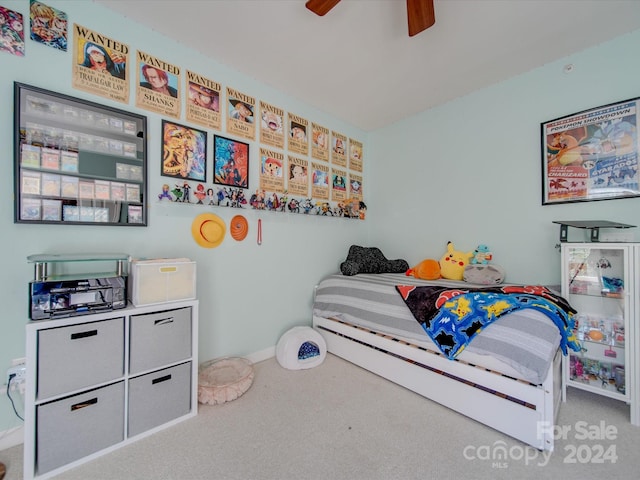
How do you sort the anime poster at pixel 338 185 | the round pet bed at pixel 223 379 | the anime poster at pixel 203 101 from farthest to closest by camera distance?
the anime poster at pixel 338 185 → the anime poster at pixel 203 101 → the round pet bed at pixel 223 379

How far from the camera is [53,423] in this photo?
1.21m

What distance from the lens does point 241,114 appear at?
2236mm

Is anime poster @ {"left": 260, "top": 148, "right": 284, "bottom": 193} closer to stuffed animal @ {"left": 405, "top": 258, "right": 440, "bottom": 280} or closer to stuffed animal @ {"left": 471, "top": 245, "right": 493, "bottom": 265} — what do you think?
stuffed animal @ {"left": 405, "top": 258, "right": 440, "bottom": 280}

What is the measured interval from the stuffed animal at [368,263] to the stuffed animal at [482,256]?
0.72 meters

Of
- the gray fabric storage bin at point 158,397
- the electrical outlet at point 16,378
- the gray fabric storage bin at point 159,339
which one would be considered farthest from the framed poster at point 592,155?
the electrical outlet at point 16,378

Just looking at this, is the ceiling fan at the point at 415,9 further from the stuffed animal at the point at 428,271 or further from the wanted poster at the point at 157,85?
the stuffed animal at the point at 428,271

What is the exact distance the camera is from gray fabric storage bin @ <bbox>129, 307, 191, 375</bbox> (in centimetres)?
142

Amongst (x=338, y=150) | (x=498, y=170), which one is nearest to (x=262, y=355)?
(x=338, y=150)

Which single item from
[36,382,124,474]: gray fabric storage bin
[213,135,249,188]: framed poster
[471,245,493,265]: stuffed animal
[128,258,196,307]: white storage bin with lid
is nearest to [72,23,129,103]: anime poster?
[213,135,249,188]: framed poster

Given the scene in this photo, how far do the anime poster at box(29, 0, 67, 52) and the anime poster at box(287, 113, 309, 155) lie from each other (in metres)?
1.60

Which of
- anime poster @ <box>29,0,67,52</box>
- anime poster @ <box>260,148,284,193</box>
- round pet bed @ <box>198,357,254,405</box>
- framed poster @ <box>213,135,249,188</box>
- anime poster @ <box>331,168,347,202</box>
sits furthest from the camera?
anime poster @ <box>331,168,347,202</box>

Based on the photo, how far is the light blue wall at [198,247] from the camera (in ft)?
4.50

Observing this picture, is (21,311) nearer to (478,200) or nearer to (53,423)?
(53,423)

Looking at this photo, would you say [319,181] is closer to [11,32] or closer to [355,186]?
[355,186]
